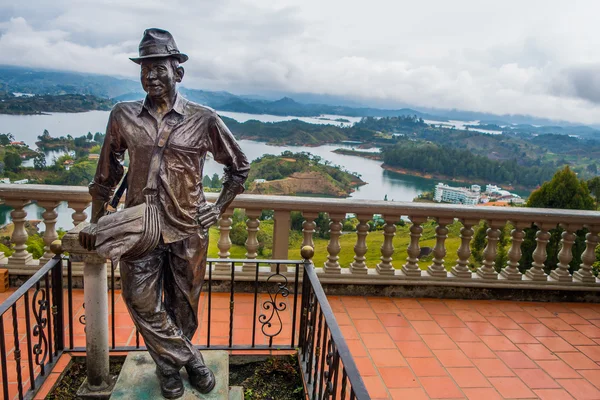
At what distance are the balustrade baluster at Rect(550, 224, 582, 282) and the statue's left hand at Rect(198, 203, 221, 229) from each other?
182 inches

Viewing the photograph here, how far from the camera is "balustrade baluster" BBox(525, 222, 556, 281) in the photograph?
530 centimetres

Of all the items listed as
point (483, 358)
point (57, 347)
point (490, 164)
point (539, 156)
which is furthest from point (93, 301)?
point (539, 156)

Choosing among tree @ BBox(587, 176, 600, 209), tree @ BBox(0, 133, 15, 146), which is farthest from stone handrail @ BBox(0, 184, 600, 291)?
tree @ BBox(587, 176, 600, 209)

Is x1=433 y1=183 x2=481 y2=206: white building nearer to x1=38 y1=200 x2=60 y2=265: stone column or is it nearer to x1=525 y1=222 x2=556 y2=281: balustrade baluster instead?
x1=525 y1=222 x2=556 y2=281: balustrade baluster

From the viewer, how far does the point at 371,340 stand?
4.32 meters

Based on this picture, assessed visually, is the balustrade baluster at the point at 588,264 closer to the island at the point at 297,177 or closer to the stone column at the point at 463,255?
the stone column at the point at 463,255

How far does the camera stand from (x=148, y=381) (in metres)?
2.72

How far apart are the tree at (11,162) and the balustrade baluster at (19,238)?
0.64 metres

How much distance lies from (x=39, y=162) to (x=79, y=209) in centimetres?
102

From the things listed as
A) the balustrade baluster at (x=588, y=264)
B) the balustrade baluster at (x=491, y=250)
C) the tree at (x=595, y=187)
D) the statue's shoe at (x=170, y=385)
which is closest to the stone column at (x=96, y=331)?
the statue's shoe at (x=170, y=385)

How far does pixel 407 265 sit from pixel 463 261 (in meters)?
0.72

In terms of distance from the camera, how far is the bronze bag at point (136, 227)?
7.37 feet

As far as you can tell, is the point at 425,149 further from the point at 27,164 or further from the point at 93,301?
the point at 93,301

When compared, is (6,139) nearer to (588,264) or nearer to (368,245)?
(588,264)
